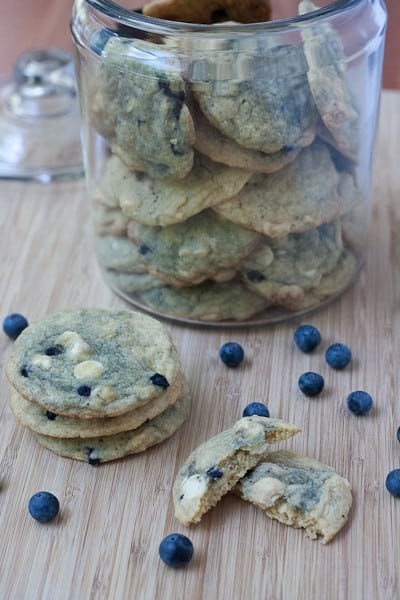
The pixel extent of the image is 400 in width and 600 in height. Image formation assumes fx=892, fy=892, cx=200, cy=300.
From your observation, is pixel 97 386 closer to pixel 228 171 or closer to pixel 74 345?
pixel 74 345

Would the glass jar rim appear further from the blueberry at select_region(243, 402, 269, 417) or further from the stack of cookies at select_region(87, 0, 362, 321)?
the blueberry at select_region(243, 402, 269, 417)

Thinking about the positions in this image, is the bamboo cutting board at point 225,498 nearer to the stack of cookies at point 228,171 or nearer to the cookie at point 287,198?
the stack of cookies at point 228,171

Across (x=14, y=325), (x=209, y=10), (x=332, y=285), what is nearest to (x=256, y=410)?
(x=332, y=285)

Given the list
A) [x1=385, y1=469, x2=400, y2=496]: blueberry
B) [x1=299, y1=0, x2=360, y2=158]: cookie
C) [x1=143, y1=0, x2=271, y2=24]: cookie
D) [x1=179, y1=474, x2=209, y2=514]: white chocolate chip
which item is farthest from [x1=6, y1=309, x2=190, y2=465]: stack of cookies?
[x1=143, y1=0, x2=271, y2=24]: cookie

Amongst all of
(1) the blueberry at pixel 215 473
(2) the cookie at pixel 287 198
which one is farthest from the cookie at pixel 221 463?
(2) the cookie at pixel 287 198

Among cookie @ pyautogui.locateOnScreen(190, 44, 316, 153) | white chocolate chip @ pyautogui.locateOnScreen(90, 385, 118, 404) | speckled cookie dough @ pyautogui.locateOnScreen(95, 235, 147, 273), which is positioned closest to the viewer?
white chocolate chip @ pyautogui.locateOnScreen(90, 385, 118, 404)

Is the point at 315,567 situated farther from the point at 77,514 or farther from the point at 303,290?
the point at 303,290

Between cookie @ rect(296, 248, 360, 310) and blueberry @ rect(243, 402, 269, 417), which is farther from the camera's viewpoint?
cookie @ rect(296, 248, 360, 310)
